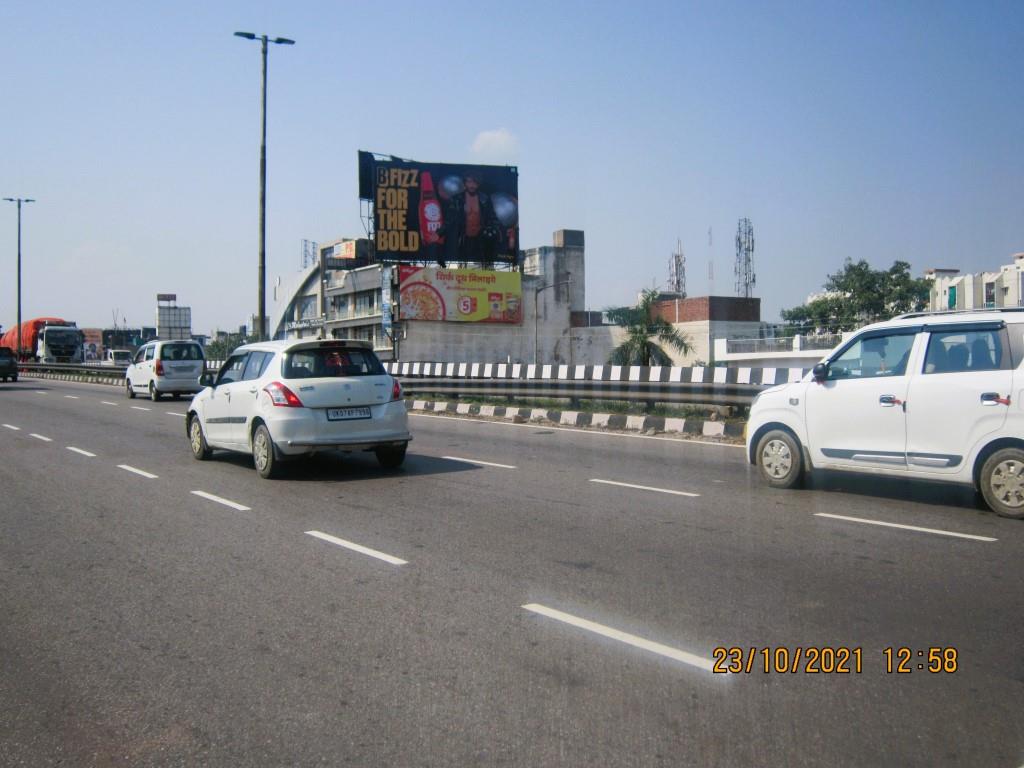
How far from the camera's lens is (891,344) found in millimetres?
9031

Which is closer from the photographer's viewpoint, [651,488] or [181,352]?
[651,488]

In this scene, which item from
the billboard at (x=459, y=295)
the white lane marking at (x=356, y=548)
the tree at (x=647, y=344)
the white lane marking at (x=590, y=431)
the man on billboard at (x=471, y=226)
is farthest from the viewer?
the billboard at (x=459, y=295)

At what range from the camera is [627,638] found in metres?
4.97

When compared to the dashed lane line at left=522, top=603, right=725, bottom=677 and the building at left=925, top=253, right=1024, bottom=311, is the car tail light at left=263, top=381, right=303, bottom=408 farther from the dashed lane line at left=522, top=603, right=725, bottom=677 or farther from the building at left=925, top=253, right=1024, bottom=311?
the building at left=925, top=253, right=1024, bottom=311

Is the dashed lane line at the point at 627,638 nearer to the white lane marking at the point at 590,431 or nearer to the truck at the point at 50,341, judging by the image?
the white lane marking at the point at 590,431

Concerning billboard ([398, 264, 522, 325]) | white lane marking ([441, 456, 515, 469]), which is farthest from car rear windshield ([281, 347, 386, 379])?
billboard ([398, 264, 522, 325])

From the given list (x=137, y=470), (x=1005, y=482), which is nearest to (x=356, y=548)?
(x=1005, y=482)

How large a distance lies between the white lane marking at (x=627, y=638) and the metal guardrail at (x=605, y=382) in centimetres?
1013

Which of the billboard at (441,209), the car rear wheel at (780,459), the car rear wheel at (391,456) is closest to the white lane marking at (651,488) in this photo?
the car rear wheel at (780,459)

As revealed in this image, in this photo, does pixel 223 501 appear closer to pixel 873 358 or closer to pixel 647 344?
pixel 873 358

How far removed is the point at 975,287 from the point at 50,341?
65014 mm

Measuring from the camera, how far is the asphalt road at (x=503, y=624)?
3.80m

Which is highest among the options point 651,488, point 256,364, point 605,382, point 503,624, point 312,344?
point 312,344

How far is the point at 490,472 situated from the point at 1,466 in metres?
7.08
